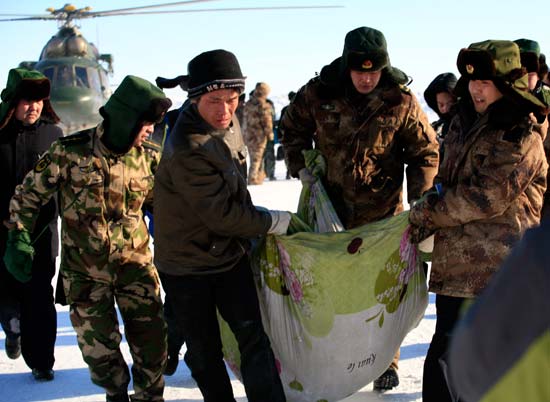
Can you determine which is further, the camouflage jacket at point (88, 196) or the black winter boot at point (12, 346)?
the black winter boot at point (12, 346)

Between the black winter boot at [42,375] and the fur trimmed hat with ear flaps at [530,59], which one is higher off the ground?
the fur trimmed hat with ear flaps at [530,59]

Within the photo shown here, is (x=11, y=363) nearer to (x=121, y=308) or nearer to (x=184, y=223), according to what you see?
(x=121, y=308)

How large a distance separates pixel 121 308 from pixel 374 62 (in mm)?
1731

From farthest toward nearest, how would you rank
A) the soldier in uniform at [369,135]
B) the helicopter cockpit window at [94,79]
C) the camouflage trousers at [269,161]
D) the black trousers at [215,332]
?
the helicopter cockpit window at [94,79]
the camouflage trousers at [269,161]
the soldier in uniform at [369,135]
the black trousers at [215,332]

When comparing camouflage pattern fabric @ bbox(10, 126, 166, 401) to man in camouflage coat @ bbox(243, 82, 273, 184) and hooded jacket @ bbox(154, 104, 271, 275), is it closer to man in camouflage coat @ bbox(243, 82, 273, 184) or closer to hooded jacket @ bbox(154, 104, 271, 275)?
hooded jacket @ bbox(154, 104, 271, 275)

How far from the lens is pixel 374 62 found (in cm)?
335

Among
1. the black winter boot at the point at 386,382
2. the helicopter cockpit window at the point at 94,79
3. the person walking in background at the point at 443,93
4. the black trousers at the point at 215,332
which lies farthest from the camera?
the helicopter cockpit window at the point at 94,79

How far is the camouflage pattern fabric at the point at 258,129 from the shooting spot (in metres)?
14.6

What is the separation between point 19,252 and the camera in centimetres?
342

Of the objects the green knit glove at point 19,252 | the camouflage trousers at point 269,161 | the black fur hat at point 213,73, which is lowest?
the camouflage trousers at point 269,161

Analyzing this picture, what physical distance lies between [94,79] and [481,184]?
15.9 meters

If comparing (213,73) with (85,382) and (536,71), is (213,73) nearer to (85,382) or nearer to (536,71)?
(536,71)

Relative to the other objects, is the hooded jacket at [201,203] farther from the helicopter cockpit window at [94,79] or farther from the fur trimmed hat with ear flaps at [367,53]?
the helicopter cockpit window at [94,79]

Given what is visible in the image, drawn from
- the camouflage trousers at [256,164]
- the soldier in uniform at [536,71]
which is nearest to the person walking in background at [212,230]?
the soldier in uniform at [536,71]
